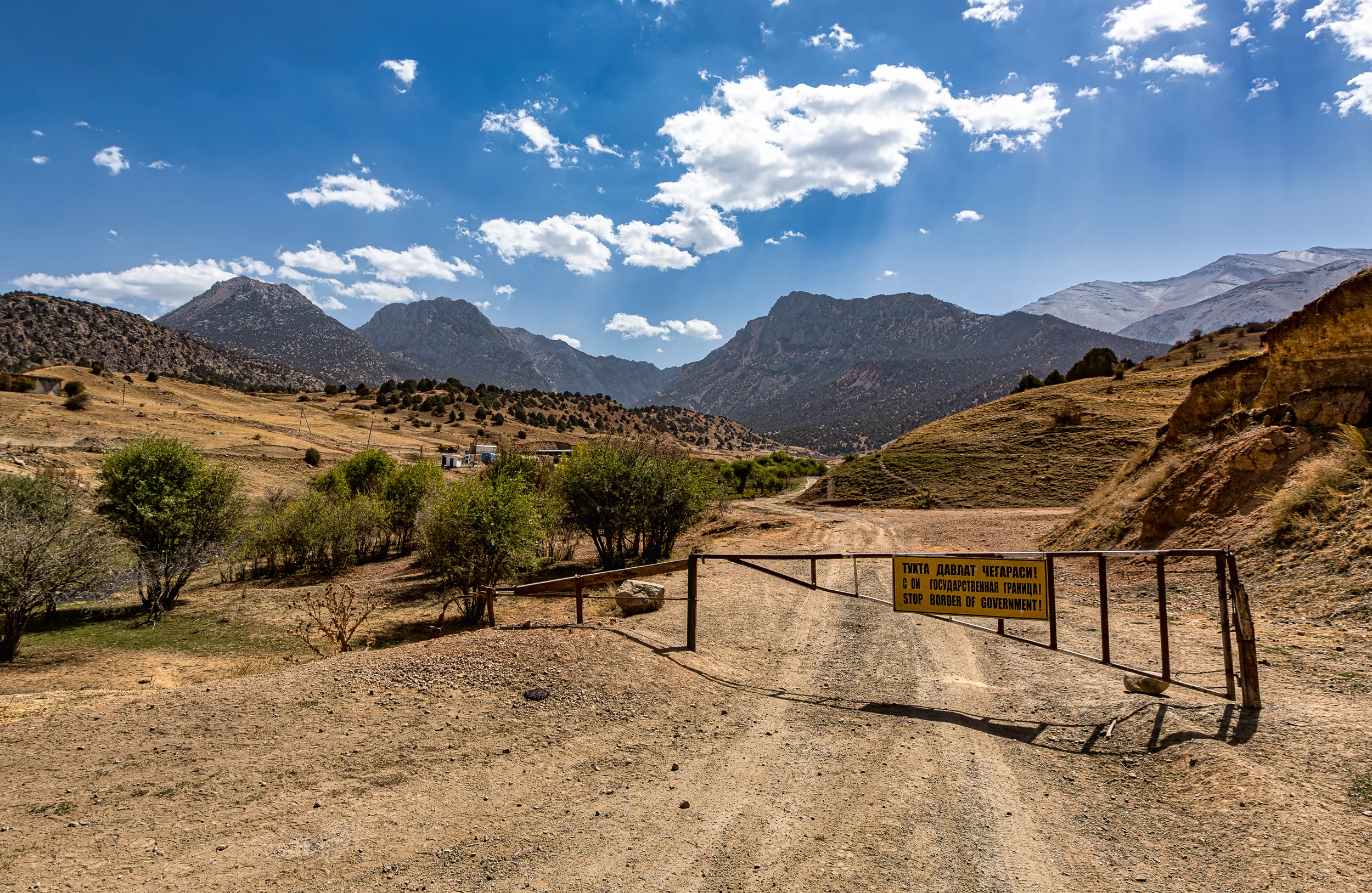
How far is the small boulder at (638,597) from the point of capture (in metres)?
14.1

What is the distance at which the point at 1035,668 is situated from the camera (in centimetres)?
949

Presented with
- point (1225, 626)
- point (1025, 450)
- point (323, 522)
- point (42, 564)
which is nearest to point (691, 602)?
point (1225, 626)

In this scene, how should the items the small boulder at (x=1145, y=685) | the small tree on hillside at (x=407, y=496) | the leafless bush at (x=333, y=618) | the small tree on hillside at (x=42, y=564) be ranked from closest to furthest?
1. the small boulder at (x=1145, y=685)
2. the leafless bush at (x=333, y=618)
3. the small tree on hillside at (x=42, y=564)
4. the small tree on hillside at (x=407, y=496)

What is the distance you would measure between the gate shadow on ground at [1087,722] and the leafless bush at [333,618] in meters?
8.51

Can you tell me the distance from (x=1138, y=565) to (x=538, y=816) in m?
16.5

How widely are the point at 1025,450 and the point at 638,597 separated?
42401mm

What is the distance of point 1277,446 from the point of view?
1450cm

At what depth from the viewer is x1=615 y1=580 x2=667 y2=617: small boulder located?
14.1 meters

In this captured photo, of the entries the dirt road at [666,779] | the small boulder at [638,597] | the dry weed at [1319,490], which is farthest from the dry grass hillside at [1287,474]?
the small boulder at [638,597]

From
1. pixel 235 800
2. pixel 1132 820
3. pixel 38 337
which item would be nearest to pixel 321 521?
pixel 235 800

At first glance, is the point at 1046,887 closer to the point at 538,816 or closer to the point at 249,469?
Result: the point at 538,816

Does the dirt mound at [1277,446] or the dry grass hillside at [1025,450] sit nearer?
the dirt mound at [1277,446]

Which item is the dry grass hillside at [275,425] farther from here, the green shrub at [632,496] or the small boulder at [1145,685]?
the small boulder at [1145,685]

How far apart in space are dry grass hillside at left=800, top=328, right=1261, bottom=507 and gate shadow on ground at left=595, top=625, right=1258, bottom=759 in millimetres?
35367
